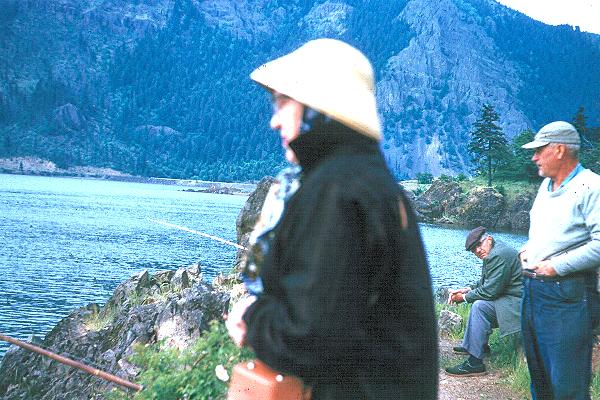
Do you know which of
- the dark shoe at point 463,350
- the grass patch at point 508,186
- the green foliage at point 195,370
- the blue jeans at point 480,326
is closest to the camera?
the green foliage at point 195,370

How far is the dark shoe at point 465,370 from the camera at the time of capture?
7180 mm

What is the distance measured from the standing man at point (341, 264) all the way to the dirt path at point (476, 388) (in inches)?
193

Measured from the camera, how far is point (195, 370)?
16.6 feet

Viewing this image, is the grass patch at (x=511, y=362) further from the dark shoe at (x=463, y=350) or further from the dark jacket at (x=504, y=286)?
the dark jacket at (x=504, y=286)

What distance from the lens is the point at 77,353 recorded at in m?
12.1

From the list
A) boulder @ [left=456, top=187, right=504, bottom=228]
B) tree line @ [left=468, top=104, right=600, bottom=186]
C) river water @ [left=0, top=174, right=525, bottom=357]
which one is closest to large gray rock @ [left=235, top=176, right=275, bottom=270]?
river water @ [left=0, top=174, right=525, bottom=357]

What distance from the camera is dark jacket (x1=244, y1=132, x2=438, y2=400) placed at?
5.67 feet

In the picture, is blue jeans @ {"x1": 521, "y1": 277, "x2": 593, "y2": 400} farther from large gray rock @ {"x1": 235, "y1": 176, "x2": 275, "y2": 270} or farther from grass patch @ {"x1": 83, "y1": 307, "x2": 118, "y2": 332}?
large gray rock @ {"x1": 235, "y1": 176, "x2": 275, "y2": 270}

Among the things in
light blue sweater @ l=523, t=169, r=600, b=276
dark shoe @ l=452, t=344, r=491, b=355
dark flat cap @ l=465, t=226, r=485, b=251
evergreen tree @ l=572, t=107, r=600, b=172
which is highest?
light blue sweater @ l=523, t=169, r=600, b=276

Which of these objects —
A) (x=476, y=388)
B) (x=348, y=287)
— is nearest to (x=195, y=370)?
(x=476, y=388)

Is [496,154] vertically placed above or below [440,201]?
above

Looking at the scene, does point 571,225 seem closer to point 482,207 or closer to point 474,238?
point 474,238

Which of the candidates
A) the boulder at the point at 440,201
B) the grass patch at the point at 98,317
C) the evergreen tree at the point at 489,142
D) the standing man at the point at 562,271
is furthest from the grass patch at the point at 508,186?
the standing man at the point at 562,271

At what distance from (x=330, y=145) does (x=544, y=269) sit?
2836 mm
